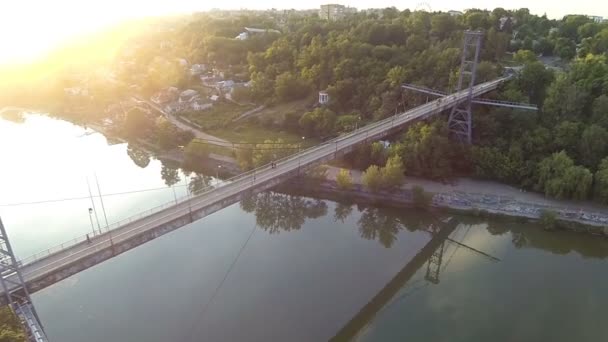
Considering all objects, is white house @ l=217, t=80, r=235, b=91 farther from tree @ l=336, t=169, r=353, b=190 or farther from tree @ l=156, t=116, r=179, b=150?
tree @ l=336, t=169, r=353, b=190

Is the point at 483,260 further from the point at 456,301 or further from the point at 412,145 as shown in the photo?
the point at 412,145

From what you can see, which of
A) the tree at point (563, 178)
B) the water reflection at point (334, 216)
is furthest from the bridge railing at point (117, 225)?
the tree at point (563, 178)

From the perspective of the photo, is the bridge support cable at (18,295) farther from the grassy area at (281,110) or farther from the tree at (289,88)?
the tree at (289,88)

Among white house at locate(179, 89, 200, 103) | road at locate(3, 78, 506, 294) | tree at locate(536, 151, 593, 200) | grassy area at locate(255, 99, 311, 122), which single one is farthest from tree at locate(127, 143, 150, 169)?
tree at locate(536, 151, 593, 200)

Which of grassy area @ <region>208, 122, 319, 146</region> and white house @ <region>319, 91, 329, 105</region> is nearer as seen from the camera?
grassy area @ <region>208, 122, 319, 146</region>

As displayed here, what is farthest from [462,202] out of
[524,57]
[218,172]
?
[524,57]

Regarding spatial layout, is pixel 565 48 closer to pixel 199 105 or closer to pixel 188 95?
pixel 199 105
